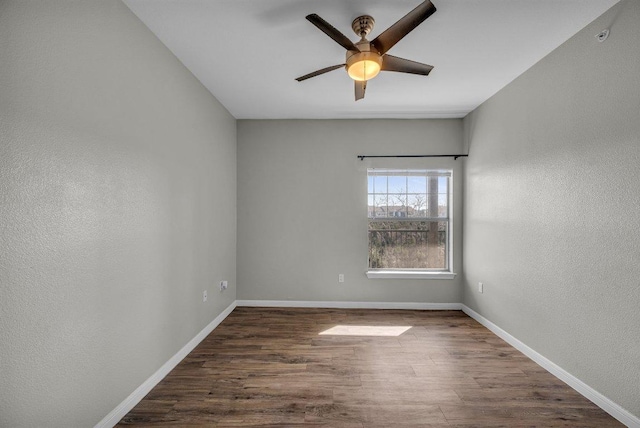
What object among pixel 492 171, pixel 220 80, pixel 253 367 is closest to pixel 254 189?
pixel 220 80

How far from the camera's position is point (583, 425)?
1.94 metres

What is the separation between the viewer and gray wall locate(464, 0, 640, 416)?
6.37 ft

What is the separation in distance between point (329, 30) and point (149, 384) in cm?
274

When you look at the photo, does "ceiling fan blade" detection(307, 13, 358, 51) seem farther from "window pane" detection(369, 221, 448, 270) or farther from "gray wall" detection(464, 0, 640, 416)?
"window pane" detection(369, 221, 448, 270)

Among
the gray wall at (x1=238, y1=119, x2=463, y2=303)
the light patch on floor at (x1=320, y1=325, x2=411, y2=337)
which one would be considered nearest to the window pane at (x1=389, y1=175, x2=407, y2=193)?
the gray wall at (x1=238, y1=119, x2=463, y2=303)

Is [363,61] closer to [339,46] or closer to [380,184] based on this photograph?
[339,46]

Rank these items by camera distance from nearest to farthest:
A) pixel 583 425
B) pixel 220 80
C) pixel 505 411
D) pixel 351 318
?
pixel 583 425
pixel 505 411
pixel 220 80
pixel 351 318

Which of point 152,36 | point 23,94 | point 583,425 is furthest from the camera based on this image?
point 152,36

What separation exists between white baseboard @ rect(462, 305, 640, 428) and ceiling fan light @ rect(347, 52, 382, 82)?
2.73 m

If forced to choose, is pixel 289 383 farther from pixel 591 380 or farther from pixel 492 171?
pixel 492 171

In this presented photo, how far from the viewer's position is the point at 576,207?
234cm

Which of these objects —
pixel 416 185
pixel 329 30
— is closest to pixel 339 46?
pixel 329 30

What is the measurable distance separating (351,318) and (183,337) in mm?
1956

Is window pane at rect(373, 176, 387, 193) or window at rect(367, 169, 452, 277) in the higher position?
window pane at rect(373, 176, 387, 193)
